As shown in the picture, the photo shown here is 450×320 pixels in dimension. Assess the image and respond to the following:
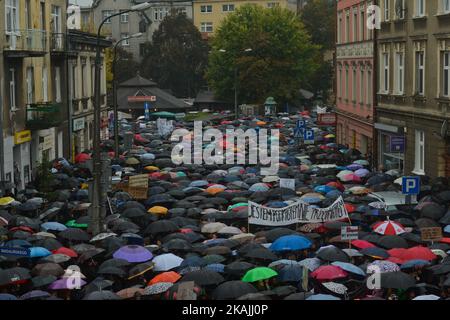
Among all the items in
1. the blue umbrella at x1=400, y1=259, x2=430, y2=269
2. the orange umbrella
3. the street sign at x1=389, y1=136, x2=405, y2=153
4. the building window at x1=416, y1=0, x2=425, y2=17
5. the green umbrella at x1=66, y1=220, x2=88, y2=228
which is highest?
the building window at x1=416, y1=0, x2=425, y2=17

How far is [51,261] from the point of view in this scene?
811 inches

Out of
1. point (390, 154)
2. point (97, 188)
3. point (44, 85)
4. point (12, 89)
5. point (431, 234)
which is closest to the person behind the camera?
point (431, 234)

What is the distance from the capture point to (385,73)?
41281 mm

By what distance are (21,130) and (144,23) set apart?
82.7 m

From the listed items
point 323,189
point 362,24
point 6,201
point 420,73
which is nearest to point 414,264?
point 323,189

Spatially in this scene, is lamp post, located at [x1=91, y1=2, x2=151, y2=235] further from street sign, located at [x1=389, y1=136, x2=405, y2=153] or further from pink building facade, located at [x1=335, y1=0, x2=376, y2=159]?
pink building facade, located at [x1=335, y1=0, x2=376, y2=159]

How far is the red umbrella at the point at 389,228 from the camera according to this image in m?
23.4

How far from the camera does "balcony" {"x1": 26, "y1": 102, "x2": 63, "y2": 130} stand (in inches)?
1515

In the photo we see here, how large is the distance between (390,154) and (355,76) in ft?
31.4

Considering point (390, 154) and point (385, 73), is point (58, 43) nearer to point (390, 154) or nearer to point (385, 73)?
point (385, 73)

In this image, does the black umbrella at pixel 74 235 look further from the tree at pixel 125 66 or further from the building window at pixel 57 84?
the tree at pixel 125 66

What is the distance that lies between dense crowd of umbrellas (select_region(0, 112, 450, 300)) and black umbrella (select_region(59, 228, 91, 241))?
0.04 metres

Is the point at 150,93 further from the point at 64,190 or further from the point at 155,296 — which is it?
the point at 155,296

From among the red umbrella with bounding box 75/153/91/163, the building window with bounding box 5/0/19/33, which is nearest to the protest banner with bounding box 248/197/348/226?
the building window with bounding box 5/0/19/33
